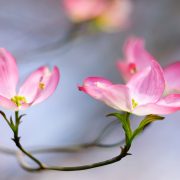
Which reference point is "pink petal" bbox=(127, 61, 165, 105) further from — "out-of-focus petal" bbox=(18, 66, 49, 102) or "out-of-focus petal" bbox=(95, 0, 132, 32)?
"out-of-focus petal" bbox=(95, 0, 132, 32)

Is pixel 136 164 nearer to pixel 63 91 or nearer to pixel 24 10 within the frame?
pixel 63 91

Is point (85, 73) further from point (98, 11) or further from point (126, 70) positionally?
point (126, 70)

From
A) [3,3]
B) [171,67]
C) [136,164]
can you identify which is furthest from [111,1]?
[171,67]

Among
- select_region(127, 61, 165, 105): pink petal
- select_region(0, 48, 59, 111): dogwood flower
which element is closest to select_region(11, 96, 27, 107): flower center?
select_region(0, 48, 59, 111): dogwood flower

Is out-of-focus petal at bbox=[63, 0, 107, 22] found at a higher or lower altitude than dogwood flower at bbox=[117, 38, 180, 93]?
higher

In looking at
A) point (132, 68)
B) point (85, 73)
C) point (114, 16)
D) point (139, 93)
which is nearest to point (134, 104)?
point (139, 93)

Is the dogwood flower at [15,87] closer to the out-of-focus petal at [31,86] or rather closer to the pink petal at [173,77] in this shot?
the out-of-focus petal at [31,86]
